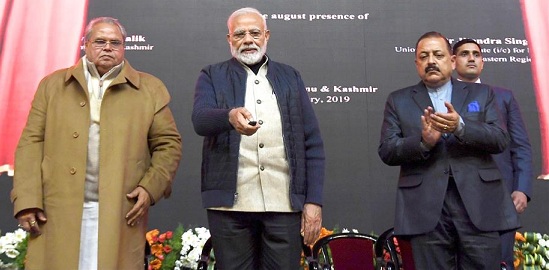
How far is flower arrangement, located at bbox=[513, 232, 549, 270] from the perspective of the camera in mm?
3848

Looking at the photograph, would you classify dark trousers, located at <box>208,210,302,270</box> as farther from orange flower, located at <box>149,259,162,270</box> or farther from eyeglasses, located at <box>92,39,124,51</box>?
orange flower, located at <box>149,259,162,270</box>

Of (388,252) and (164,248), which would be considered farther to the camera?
(164,248)

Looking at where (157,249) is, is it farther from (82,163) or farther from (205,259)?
(82,163)

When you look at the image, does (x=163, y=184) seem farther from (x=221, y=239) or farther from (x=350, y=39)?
(x=350, y=39)

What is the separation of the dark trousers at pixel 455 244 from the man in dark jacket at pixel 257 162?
1.55 feet

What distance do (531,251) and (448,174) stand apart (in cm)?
180

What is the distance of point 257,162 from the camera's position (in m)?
2.43

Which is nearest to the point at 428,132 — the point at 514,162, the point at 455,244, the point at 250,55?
the point at 455,244

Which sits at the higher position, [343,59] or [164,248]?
[343,59]

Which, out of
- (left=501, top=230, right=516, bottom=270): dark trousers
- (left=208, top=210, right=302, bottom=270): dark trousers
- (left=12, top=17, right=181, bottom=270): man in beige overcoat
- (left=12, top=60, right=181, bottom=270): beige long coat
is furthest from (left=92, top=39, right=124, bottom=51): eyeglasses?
(left=501, top=230, right=516, bottom=270): dark trousers

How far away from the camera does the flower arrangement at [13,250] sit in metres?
3.59

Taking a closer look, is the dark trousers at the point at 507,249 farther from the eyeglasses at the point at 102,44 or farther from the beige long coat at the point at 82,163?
the eyeglasses at the point at 102,44

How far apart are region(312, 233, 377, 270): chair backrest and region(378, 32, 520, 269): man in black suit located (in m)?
0.90

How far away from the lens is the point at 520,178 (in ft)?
10.7
